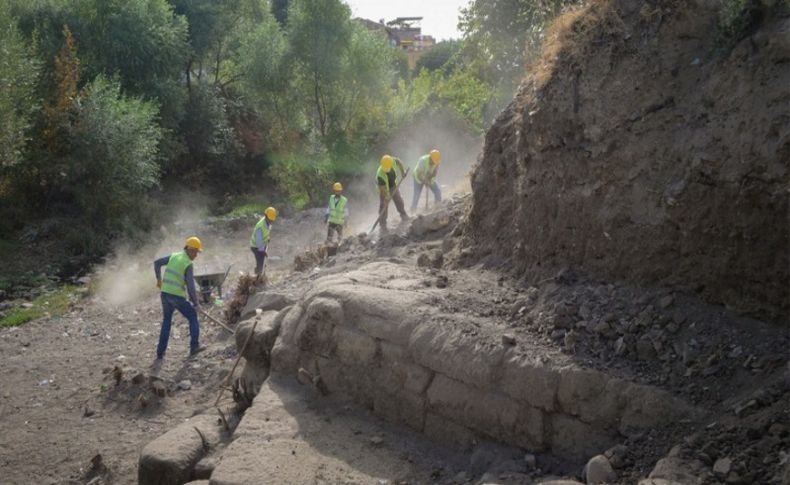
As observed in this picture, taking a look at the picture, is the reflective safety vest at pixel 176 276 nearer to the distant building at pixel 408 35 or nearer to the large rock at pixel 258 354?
the large rock at pixel 258 354

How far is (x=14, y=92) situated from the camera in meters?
19.5

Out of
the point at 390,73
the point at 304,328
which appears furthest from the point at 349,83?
the point at 304,328

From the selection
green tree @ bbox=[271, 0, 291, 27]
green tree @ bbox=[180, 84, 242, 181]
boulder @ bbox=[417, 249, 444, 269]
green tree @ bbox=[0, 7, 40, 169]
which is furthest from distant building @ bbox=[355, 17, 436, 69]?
boulder @ bbox=[417, 249, 444, 269]

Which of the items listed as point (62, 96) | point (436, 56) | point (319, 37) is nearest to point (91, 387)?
point (62, 96)

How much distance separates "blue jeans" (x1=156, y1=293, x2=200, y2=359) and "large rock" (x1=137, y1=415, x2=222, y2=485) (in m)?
3.31

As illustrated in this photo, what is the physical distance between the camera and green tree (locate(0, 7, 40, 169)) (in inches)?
747

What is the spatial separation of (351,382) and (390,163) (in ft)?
26.0

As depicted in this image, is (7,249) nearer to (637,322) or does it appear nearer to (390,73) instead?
(390,73)

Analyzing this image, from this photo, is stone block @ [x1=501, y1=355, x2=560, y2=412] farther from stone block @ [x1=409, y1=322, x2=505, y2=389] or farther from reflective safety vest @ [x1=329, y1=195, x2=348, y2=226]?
reflective safety vest @ [x1=329, y1=195, x2=348, y2=226]

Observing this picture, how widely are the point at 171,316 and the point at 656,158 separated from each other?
24.7 ft

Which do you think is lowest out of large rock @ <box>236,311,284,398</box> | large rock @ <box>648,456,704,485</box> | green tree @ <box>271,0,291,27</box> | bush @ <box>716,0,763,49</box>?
large rock @ <box>236,311,284,398</box>

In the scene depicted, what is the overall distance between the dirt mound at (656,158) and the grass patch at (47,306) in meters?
10.6

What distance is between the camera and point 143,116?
2208 cm

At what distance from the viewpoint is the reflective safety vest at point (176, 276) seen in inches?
441
